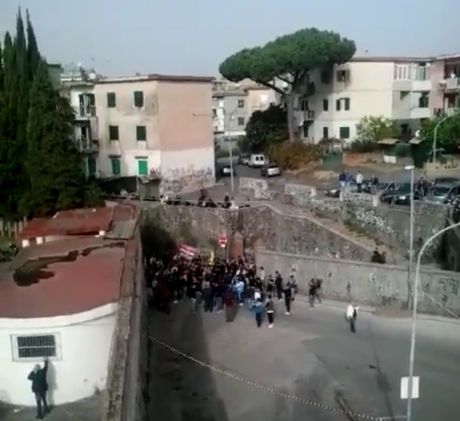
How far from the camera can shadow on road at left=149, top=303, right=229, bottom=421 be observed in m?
15.8

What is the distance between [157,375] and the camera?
18.0 metres

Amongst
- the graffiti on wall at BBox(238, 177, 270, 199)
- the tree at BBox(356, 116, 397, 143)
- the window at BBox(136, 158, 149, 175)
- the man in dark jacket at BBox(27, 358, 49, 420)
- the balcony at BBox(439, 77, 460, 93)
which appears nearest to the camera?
the man in dark jacket at BBox(27, 358, 49, 420)

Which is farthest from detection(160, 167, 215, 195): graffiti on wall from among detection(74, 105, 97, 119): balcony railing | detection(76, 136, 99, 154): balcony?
detection(74, 105, 97, 119): balcony railing

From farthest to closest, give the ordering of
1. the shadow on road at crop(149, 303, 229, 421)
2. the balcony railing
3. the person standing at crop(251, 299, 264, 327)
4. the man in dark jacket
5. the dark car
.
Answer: the balcony railing < the dark car < the person standing at crop(251, 299, 264, 327) < the shadow on road at crop(149, 303, 229, 421) < the man in dark jacket

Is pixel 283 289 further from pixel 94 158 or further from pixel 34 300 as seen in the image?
pixel 94 158

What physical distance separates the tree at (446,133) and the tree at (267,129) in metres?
12.0

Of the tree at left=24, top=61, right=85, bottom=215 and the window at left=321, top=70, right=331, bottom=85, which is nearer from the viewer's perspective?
the tree at left=24, top=61, right=85, bottom=215

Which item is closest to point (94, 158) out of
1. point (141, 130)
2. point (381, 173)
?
point (141, 130)

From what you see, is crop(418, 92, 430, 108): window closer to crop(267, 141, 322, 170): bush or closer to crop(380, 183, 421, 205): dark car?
crop(267, 141, 322, 170): bush

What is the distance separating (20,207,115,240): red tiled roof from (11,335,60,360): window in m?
9.86

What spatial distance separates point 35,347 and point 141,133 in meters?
27.4

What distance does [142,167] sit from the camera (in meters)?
41.3

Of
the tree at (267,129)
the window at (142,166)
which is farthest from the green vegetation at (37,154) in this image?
the tree at (267,129)

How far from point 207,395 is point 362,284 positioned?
9.46 metres
